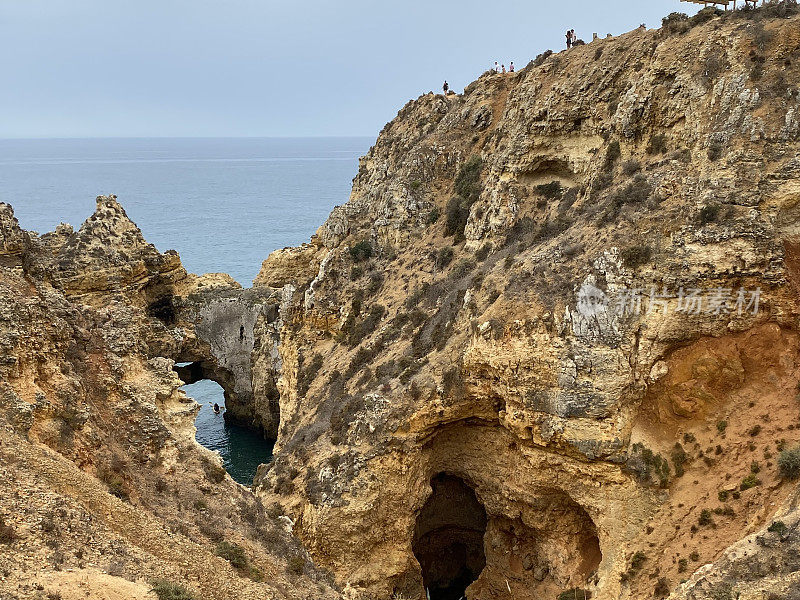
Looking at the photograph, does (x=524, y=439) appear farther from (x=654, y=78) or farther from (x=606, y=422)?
(x=654, y=78)

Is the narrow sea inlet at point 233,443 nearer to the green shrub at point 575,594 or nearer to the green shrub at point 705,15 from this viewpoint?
the green shrub at point 575,594

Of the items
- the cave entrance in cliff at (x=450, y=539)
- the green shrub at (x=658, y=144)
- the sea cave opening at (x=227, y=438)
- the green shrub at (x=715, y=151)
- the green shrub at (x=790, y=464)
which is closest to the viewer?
the green shrub at (x=790, y=464)

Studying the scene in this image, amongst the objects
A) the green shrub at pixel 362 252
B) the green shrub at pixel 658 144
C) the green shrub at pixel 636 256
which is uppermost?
the green shrub at pixel 658 144

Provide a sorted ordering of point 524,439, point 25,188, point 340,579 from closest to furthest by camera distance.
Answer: point 524,439, point 340,579, point 25,188

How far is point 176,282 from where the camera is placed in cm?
4938

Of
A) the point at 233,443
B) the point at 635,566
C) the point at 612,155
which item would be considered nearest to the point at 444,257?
the point at 612,155

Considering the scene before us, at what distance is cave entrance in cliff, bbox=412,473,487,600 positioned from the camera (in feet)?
113

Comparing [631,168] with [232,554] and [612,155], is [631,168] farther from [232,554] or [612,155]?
[232,554]

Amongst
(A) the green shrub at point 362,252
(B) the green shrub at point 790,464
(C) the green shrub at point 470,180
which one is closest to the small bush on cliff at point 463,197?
(C) the green shrub at point 470,180

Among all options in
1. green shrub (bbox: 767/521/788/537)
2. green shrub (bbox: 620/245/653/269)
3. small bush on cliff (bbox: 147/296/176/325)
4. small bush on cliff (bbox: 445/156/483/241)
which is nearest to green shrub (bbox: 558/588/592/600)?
green shrub (bbox: 767/521/788/537)

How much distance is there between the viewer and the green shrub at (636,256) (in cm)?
2395

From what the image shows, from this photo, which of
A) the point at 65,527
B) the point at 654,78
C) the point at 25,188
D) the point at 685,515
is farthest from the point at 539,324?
the point at 25,188

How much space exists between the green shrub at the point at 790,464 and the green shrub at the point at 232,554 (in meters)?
16.0

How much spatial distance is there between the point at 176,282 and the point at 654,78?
35.3m
